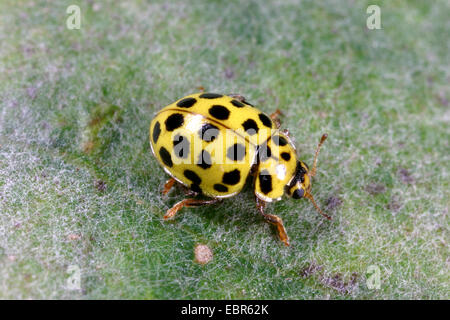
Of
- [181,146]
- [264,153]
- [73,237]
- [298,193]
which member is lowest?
[73,237]

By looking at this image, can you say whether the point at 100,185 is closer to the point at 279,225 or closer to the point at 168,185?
the point at 168,185

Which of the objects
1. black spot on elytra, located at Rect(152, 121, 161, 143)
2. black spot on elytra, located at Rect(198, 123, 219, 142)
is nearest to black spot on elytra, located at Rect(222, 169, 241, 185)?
black spot on elytra, located at Rect(198, 123, 219, 142)

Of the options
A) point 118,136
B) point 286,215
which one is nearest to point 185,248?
point 286,215

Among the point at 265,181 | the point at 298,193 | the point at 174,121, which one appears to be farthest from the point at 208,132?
the point at 298,193

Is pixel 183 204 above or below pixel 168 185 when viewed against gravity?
below

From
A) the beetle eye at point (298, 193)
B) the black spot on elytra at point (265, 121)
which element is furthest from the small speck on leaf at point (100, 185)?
the beetle eye at point (298, 193)

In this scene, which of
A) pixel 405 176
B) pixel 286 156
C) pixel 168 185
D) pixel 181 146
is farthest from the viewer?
pixel 405 176

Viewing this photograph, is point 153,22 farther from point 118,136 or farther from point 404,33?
point 404,33

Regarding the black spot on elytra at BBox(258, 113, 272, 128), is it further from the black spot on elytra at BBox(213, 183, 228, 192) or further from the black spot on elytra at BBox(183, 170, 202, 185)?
the black spot on elytra at BBox(183, 170, 202, 185)
